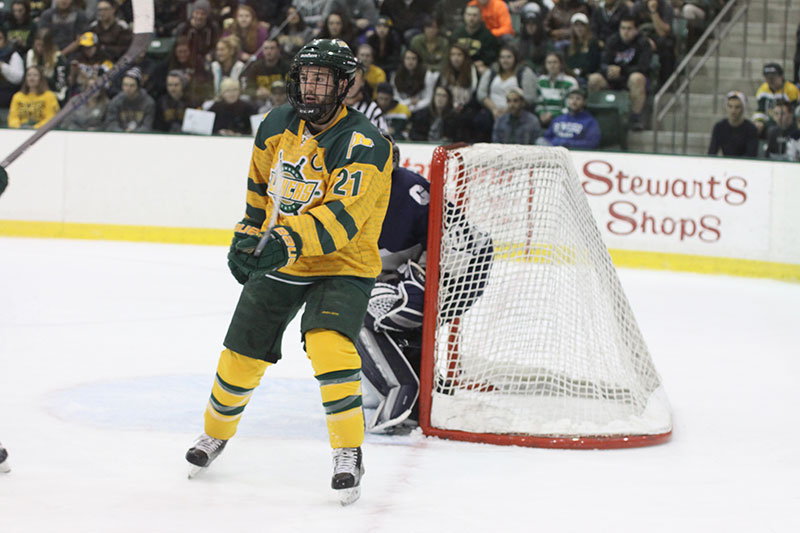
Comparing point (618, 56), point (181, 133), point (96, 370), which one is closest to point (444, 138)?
point (618, 56)

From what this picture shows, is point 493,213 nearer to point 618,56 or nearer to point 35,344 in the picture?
point 35,344

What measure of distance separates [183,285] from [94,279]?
1.76 ft

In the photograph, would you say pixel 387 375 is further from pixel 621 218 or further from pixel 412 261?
pixel 621 218

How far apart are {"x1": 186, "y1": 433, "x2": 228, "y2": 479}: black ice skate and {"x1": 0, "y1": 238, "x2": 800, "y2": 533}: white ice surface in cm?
4

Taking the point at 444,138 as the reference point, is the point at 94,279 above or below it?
below

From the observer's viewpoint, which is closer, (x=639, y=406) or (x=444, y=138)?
(x=639, y=406)

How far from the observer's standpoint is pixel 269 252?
2.40 metres

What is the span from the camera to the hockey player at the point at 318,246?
2.50 metres

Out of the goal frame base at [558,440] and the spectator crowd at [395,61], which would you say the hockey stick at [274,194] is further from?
the spectator crowd at [395,61]

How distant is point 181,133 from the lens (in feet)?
26.0

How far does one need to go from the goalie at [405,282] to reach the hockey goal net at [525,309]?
0.01 metres

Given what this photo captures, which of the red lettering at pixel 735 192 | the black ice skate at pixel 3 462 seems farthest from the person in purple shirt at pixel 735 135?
the black ice skate at pixel 3 462

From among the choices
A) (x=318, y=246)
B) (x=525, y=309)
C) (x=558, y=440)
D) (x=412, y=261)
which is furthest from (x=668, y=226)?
(x=318, y=246)

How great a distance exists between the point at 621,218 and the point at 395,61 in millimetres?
2452
